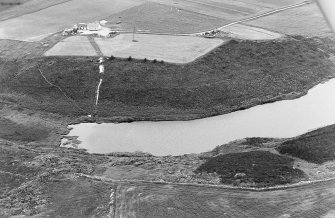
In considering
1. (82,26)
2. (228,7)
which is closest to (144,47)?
(82,26)

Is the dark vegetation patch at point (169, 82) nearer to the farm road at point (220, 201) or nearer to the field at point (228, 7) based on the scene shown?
the farm road at point (220, 201)

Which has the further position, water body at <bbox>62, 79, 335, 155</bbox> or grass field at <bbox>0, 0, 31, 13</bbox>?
grass field at <bbox>0, 0, 31, 13</bbox>

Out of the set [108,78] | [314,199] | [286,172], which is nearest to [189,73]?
[108,78]

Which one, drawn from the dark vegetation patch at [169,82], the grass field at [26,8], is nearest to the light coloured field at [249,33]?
the dark vegetation patch at [169,82]

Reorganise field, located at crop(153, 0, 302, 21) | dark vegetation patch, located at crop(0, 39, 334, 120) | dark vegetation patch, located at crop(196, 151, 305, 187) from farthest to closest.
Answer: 1. field, located at crop(153, 0, 302, 21)
2. dark vegetation patch, located at crop(0, 39, 334, 120)
3. dark vegetation patch, located at crop(196, 151, 305, 187)

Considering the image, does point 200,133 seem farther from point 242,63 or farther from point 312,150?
point 242,63

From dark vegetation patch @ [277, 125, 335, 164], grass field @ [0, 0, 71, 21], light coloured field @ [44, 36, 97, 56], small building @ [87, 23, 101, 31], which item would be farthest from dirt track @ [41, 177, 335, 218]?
grass field @ [0, 0, 71, 21]

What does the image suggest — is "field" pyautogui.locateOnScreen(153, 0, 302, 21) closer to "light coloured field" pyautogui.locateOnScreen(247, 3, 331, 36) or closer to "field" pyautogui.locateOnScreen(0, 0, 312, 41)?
"field" pyautogui.locateOnScreen(0, 0, 312, 41)

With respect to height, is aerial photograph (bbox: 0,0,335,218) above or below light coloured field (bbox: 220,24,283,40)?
below
